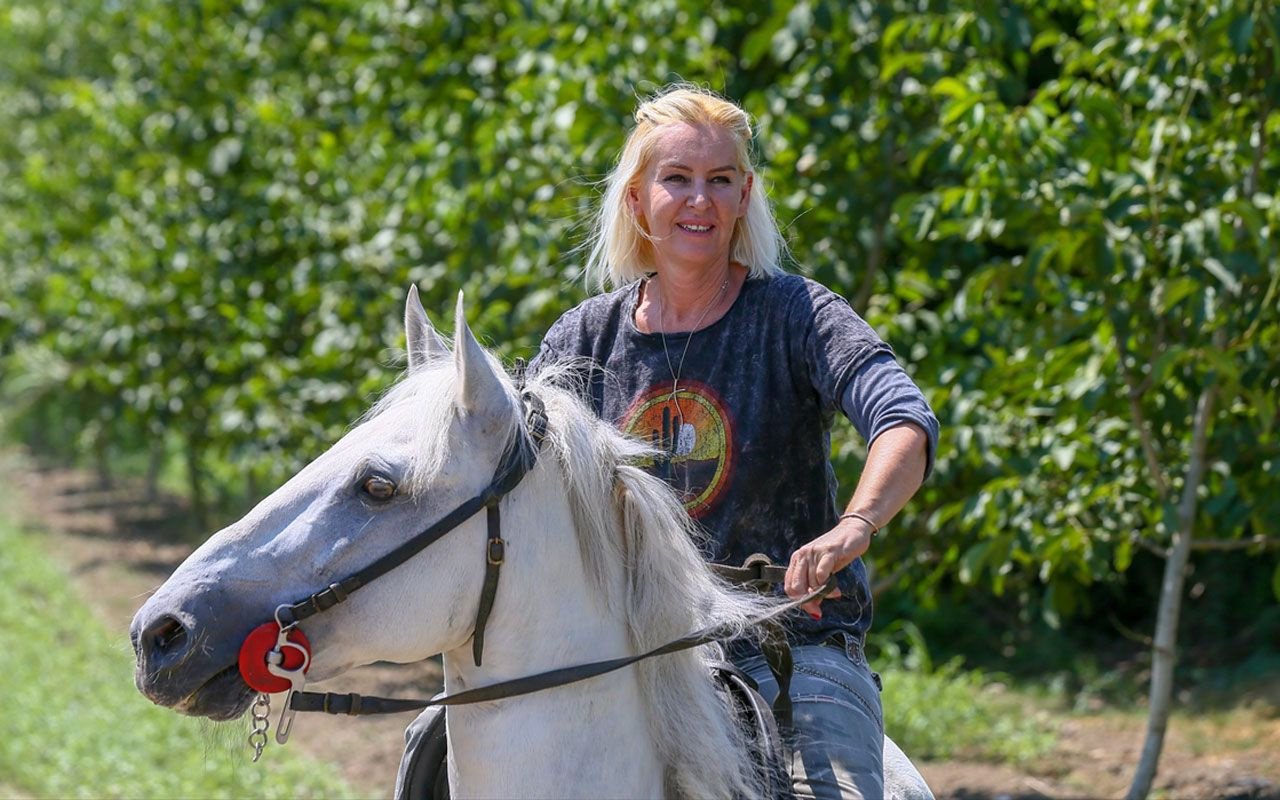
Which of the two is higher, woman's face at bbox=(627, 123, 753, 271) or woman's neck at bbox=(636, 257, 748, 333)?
woman's face at bbox=(627, 123, 753, 271)

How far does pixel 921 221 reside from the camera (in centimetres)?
498

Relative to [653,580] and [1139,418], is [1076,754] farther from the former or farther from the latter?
[653,580]

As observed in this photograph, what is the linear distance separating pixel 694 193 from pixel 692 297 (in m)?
0.21

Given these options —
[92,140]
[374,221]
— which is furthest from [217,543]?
[92,140]

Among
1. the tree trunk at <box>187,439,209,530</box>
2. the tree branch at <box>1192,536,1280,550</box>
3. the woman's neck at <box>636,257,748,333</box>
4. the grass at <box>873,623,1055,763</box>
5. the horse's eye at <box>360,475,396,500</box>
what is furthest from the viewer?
the tree trunk at <box>187,439,209,530</box>

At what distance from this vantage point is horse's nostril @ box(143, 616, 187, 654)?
2086 mm

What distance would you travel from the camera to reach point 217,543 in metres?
2.14

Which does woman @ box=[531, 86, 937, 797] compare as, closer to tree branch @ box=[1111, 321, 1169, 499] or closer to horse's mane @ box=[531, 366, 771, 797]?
horse's mane @ box=[531, 366, 771, 797]

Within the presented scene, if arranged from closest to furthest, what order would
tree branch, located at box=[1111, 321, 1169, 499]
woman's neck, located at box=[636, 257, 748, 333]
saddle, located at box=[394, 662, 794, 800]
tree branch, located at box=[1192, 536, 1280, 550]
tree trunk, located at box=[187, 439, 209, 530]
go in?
saddle, located at box=[394, 662, 794, 800]
woman's neck, located at box=[636, 257, 748, 333]
tree branch, located at box=[1111, 321, 1169, 499]
tree branch, located at box=[1192, 536, 1280, 550]
tree trunk, located at box=[187, 439, 209, 530]

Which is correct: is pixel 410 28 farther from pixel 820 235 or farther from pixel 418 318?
pixel 418 318

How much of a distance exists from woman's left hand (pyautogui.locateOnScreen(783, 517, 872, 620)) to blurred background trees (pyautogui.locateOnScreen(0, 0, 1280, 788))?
2.13m

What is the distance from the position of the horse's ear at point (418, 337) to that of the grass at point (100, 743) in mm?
2559

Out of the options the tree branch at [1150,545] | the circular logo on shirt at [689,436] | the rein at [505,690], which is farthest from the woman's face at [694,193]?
the tree branch at [1150,545]

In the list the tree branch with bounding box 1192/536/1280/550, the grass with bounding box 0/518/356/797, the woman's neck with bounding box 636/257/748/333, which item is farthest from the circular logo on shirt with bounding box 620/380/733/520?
the tree branch with bounding box 1192/536/1280/550
